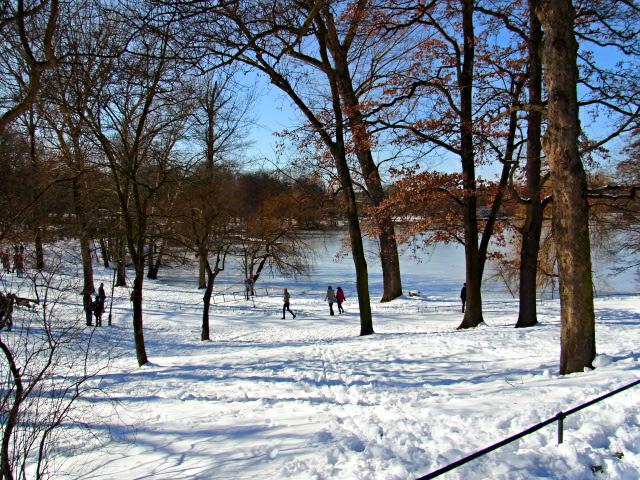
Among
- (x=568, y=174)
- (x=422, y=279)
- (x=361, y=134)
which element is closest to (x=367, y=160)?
(x=361, y=134)

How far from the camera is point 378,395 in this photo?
601cm

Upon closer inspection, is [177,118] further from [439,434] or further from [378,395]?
[439,434]

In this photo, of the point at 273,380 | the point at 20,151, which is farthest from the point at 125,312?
the point at 273,380

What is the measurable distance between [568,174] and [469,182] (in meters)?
6.15

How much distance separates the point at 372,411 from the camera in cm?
528

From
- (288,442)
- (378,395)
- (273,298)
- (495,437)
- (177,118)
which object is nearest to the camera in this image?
(495,437)

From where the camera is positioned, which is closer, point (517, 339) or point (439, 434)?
point (439, 434)

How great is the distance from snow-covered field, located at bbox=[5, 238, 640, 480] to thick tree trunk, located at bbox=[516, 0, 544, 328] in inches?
51.0

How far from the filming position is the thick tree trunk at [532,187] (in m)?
10.4

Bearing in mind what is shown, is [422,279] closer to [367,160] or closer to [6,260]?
[367,160]

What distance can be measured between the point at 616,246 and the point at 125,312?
97.8 feet

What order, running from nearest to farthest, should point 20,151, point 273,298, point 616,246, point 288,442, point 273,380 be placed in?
point 288,442 < point 273,380 < point 20,151 < point 273,298 < point 616,246

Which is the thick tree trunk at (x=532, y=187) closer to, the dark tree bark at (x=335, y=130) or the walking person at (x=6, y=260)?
the dark tree bark at (x=335, y=130)

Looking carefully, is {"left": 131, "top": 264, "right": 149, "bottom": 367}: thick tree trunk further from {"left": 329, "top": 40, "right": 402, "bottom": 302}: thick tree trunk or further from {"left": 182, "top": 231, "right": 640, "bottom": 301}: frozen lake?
{"left": 182, "top": 231, "right": 640, "bottom": 301}: frozen lake
